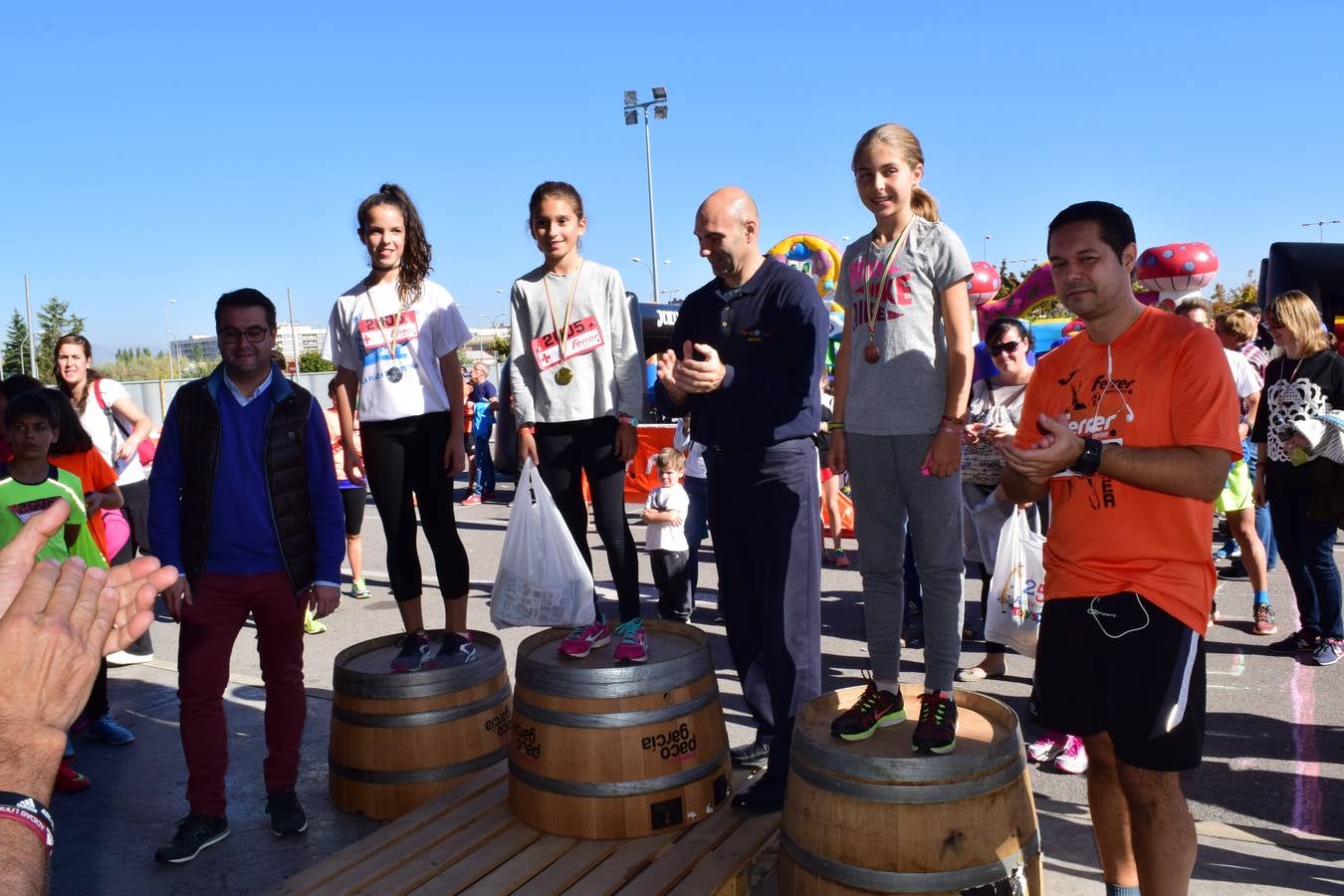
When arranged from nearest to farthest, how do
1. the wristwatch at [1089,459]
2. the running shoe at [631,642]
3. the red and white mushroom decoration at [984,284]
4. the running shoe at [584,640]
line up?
1. the wristwatch at [1089,459]
2. the running shoe at [631,642]
3. the running shoe at [584,640]
4. the red and white mushroom decoration at [984,284]

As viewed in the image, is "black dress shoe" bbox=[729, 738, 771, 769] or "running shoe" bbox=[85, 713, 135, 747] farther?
"running shoe" bbox=[85, 713, 135, 747]

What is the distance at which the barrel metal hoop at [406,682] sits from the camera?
387 centimetres

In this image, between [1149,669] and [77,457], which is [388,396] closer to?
[77,457]

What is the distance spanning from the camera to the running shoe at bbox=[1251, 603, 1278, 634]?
6.32 metres

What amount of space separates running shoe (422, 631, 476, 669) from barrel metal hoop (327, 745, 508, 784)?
376mm

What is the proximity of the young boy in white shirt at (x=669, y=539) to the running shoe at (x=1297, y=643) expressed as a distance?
11.7ft

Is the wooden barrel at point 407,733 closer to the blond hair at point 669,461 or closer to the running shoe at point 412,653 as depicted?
the running shoe at point 412,653

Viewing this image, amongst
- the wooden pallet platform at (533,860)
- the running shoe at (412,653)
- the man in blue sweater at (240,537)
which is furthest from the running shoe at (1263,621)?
the man in blue sweater at (240,537)

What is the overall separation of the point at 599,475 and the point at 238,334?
1476 mm

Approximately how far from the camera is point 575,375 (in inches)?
165

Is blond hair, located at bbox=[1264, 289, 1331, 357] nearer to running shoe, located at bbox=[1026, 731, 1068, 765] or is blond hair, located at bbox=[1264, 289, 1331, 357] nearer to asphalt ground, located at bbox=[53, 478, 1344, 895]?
asphalt ground, located at bbox=[53, 478, 1344, 895]

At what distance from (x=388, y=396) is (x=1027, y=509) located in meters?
3.25

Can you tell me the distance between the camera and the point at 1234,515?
6.56 m

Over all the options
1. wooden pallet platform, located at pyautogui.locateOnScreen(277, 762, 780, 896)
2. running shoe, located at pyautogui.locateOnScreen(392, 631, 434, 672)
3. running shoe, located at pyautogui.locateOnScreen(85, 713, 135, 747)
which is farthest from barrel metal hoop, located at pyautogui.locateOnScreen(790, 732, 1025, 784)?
running shoe, located at pyautogui.locateOnScreen(85, 713, 135, 747)
